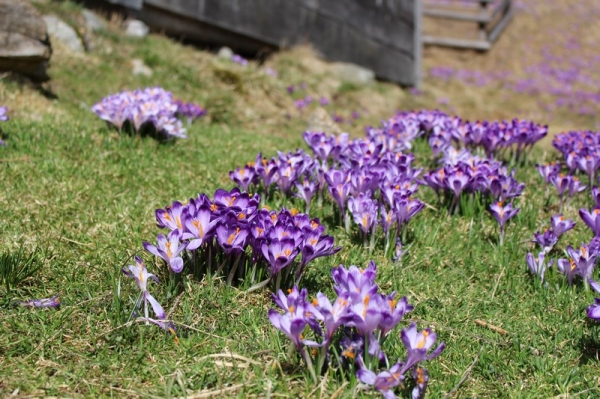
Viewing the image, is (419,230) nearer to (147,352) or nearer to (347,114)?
(147,352)

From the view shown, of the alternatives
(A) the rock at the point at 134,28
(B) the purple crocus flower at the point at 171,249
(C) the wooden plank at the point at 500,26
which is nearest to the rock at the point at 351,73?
(A) the rock at the point at 134,28

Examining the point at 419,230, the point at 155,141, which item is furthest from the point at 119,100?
the point at 419,230

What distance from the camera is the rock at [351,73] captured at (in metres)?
13.7

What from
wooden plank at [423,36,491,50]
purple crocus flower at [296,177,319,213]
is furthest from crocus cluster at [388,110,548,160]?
wooden plank at [423,36,491,50]

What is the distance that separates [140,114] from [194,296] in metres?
2.71

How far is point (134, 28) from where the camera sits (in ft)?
32.0

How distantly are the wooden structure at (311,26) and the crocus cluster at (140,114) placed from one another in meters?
5.22

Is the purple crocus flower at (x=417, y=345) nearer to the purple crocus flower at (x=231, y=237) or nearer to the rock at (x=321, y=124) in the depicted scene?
the purple crocus flower at (x=231, y=237)

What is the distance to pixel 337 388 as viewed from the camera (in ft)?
6.77

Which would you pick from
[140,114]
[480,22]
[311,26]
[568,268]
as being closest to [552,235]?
[568,268]

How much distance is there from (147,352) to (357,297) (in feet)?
2.98

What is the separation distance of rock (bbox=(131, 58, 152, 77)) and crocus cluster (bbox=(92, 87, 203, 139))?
367 cm

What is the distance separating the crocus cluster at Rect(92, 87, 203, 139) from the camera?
4.86m

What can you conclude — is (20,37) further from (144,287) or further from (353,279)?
(353,279)
